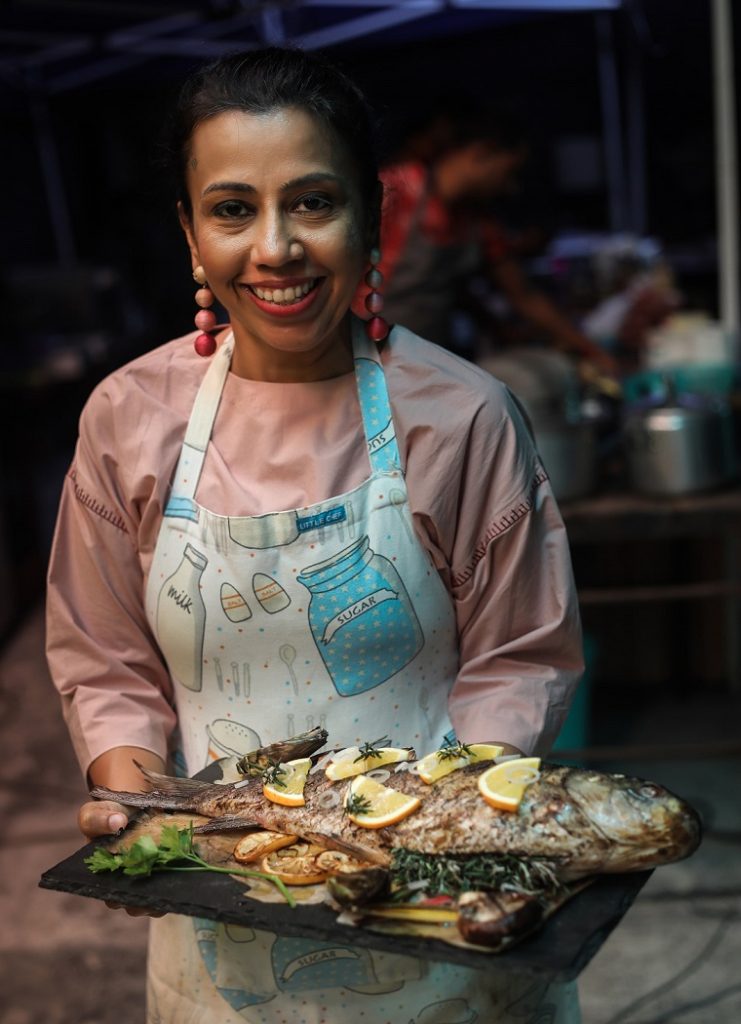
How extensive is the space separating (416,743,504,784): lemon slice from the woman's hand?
0.41 m

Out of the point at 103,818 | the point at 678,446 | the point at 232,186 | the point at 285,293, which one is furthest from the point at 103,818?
the point at 678,446

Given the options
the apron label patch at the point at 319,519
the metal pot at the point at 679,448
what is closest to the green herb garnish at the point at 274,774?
the apron label patch at the point at 319,519

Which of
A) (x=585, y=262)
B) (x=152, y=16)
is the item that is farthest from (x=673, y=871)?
(x=152, y=16)

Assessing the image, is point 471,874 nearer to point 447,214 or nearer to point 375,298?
point 375,298

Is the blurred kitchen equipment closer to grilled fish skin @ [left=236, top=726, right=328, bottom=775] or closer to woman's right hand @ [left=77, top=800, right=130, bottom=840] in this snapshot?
grilled fish skin @ [left=236, top=726, right=328, bottom=775]

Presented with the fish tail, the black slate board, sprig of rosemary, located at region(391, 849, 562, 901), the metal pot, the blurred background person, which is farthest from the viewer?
the blurred background person

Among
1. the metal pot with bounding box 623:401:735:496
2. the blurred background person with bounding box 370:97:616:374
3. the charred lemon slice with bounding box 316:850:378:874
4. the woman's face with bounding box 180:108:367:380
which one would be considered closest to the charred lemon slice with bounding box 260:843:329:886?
the charred lemon slice with bounding box 316:850:378:874

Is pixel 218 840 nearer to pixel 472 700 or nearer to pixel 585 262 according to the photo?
pixel 472 700

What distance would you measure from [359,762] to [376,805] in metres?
0.09

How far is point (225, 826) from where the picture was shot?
5.27 ft

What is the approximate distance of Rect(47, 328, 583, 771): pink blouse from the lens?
177cm

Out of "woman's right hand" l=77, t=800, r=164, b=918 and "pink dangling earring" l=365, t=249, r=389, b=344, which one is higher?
"pink dangling earring" l=365, t=249, r=389, b=344

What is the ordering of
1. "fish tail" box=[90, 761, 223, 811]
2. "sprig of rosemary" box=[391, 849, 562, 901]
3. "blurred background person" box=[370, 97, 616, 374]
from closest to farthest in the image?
1. "sprig of rosemary" box=[391, 849, 562, 901]
2. "fish tail" box=[90, 761, 223, 811]
3. "blurred background person" box=[370, 97, 616, 374]

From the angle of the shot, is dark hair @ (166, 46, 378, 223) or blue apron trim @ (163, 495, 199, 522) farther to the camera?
blue apron trim @ (163, 495, 199, 522)
